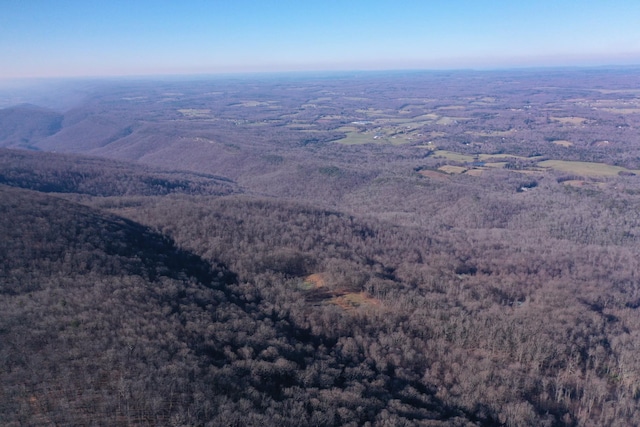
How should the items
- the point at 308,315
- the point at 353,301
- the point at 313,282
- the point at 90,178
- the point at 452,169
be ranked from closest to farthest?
the point at 308,315, the point at 353,301, the point at 313,282, the point at 90,178, the point at 452,169

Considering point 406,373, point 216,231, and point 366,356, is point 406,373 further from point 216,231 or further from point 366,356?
point 216,231

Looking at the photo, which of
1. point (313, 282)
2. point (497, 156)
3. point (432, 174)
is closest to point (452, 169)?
point (432, 174)

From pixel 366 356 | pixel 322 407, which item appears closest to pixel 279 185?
pixel 366 356

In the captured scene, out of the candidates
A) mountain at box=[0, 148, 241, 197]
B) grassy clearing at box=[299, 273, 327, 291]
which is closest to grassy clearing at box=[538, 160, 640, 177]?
mountain at box=[0, 148, 241, 197]

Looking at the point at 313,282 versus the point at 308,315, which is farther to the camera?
the point at 313,282

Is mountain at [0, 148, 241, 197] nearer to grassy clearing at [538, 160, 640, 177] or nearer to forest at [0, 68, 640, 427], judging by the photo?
forest at [0, 68, 640, 427]

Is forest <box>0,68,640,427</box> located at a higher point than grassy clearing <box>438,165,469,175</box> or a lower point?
lower

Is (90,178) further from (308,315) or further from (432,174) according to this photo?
(432,174)

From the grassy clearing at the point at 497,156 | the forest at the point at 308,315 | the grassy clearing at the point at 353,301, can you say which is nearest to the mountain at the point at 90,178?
the forest at the point at 308,315
